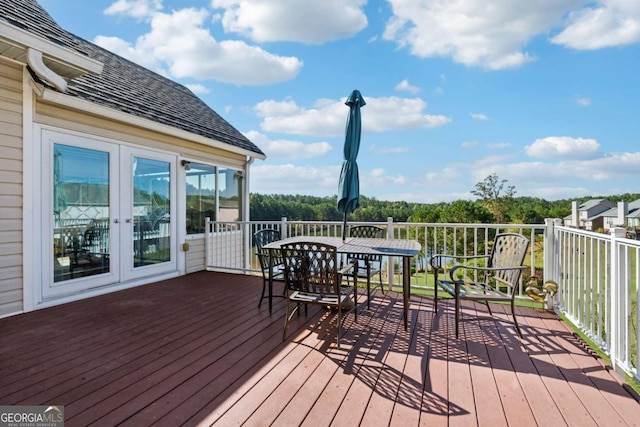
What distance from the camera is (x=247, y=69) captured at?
9.18 metres

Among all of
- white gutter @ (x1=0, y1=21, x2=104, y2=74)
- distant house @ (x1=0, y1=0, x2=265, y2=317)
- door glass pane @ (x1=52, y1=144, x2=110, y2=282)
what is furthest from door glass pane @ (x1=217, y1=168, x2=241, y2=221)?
white gutter @ (x1=0, y1=21, x2=104, y2=74)

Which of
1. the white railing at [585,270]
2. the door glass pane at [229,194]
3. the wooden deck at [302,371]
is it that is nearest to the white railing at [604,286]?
the white railing at [585,270]

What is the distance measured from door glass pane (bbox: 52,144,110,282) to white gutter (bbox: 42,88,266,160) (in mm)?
527

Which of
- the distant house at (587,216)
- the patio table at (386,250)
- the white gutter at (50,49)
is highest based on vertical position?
the white gutter at (50,49)

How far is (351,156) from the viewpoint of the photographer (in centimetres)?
394

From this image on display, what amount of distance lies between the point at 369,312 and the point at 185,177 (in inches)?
162

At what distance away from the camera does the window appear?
5.96 m

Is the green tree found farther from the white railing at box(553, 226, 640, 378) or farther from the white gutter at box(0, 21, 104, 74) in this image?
the white gutter at box(0, 21, 104, 74)

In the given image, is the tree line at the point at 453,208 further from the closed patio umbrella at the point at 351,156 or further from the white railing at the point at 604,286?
the white railing at the point at 604,286

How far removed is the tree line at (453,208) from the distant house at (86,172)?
327 centimetres

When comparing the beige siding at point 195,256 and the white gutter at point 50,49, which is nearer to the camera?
the white gutter at point 50,49

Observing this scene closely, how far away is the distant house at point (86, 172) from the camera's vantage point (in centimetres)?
343

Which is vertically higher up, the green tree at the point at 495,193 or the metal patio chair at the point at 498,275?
the green tree at the point at 495,193

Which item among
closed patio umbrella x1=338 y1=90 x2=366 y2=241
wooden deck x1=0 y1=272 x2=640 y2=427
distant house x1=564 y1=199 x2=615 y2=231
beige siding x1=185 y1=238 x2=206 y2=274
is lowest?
wooden deck x1=0 y1=272 x2=640 y2=427
